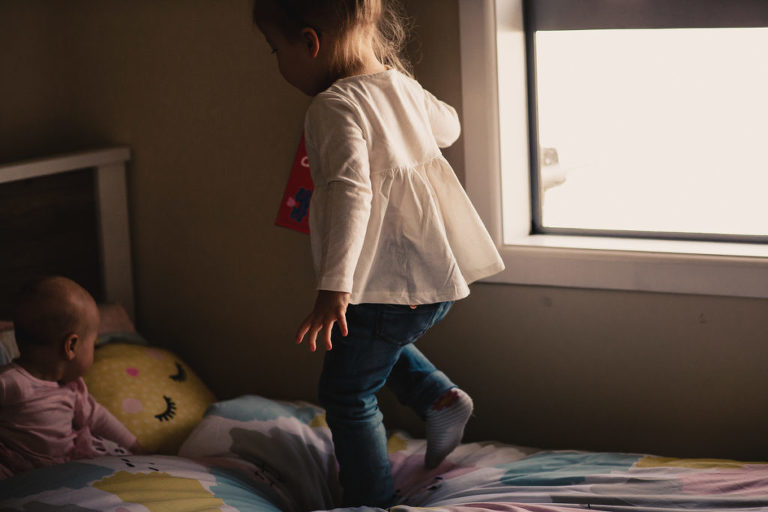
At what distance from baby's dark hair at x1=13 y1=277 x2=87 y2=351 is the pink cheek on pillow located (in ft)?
0.94

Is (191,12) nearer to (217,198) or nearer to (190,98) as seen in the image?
(190,98)

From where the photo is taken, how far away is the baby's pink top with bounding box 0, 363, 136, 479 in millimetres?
1729

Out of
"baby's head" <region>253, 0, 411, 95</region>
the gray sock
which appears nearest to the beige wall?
the gray sock

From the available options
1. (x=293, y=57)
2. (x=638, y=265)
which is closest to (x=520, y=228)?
(x=638, y=265)

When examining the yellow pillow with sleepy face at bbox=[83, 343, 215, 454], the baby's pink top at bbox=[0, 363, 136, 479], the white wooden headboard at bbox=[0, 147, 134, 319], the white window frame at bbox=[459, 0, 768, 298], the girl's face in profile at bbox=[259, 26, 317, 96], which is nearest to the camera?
the girl's face in profile at bbox=[259, 26, 317, 96]

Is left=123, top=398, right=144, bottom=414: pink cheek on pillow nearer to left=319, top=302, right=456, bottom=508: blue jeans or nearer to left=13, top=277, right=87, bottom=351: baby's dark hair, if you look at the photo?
left=13, top=277, right=87, bottom=351: baby's dark hair

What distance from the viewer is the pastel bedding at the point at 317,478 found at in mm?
1543

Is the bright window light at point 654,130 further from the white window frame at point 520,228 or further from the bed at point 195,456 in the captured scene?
the bed at point 195,456

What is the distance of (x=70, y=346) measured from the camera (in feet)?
5.78

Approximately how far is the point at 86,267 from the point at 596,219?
125 centimetres

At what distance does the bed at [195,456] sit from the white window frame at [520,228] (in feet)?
1.15

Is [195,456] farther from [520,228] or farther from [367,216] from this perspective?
[520,228]

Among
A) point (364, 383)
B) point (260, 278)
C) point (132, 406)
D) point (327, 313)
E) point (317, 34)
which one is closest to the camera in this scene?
point (327, 313)

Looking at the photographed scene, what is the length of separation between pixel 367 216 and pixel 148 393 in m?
0.86
